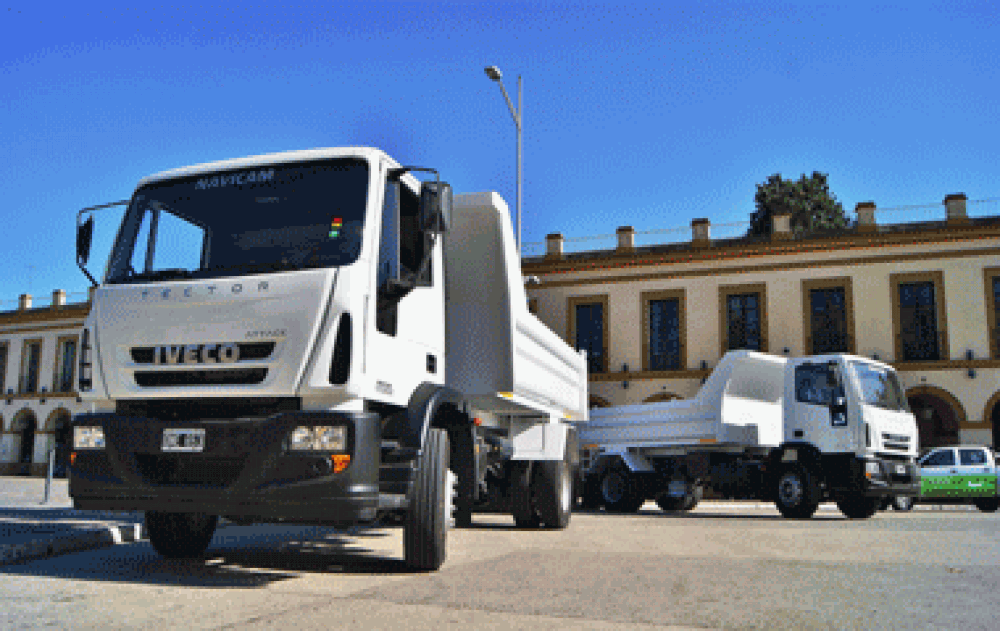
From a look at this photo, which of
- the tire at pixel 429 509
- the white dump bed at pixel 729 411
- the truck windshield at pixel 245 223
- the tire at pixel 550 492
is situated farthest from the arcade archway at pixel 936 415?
the truck windshield at pixel 245 223

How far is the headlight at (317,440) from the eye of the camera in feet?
17.6

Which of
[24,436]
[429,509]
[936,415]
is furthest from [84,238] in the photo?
[24,436]

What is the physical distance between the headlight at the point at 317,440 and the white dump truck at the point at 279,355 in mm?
12

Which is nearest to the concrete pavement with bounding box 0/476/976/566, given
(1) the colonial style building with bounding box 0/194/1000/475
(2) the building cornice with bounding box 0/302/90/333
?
(1) the colonial style building with bounding box 0/194/1000/475

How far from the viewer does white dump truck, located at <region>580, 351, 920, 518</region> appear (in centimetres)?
1457

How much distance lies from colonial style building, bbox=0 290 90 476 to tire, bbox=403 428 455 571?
1572 inches

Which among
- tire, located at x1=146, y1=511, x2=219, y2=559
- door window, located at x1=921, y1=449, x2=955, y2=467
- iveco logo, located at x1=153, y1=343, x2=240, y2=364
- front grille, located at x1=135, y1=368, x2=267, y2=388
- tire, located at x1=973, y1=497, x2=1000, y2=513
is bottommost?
tire, located at x1=973, y1=497, x2=1000, y2=513

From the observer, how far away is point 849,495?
14625mm

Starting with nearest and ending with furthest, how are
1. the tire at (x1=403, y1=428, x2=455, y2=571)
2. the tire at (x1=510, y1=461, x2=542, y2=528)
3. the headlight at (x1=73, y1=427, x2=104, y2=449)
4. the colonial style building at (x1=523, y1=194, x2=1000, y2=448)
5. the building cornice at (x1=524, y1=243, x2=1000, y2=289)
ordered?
1. the headlight at (x1=73, y1=427, x2=104, y2=449)
2. the tire at (x1=403, y1=428, x2=455, y2=571)
3. the tire at (x1=510, y1=461, x2=542, y2=528)
4. the colonial style building at (x1=523, y1=194, x2=1000, y2=448)
5. the building cornice at (x1=524, y1=243, x2=1000, y2=289)

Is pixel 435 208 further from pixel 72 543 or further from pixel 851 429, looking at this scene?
pixel 851 429

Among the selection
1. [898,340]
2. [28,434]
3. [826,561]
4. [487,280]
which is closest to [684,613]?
[826,561]

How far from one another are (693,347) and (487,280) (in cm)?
2321

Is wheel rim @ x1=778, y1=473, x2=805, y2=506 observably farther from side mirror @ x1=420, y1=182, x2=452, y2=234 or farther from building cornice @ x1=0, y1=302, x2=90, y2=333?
building cornice @ x1=0, y1=302, x2=90, y2=333

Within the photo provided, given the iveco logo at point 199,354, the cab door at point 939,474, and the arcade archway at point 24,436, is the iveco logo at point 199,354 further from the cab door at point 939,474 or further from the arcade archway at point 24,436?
the arcade archway at point 24,436
